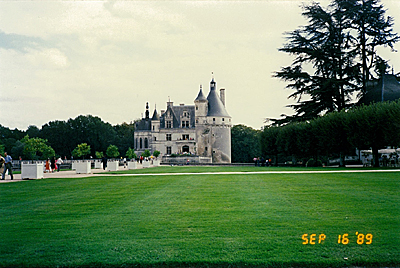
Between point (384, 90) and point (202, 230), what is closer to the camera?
point (202, 230)

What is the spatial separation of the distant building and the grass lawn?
27810 mm

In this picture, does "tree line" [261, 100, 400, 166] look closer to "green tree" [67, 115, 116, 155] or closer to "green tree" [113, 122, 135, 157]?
"green tree" [67, 115, 116, 155]

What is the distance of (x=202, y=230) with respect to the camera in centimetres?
632

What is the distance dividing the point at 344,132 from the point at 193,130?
46.3 m

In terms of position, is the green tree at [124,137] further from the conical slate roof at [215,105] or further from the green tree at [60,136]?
the conical slate roof at [215,105]

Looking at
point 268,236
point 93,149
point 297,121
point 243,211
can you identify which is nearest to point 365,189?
point 243,211

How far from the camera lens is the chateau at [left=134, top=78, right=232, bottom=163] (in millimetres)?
71312

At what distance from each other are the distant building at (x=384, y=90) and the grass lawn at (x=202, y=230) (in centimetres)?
2781

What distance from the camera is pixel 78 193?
11.8 meters

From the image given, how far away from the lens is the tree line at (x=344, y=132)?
Answer: 25.6m

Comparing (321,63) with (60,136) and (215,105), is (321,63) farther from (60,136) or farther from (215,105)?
(60,136)
